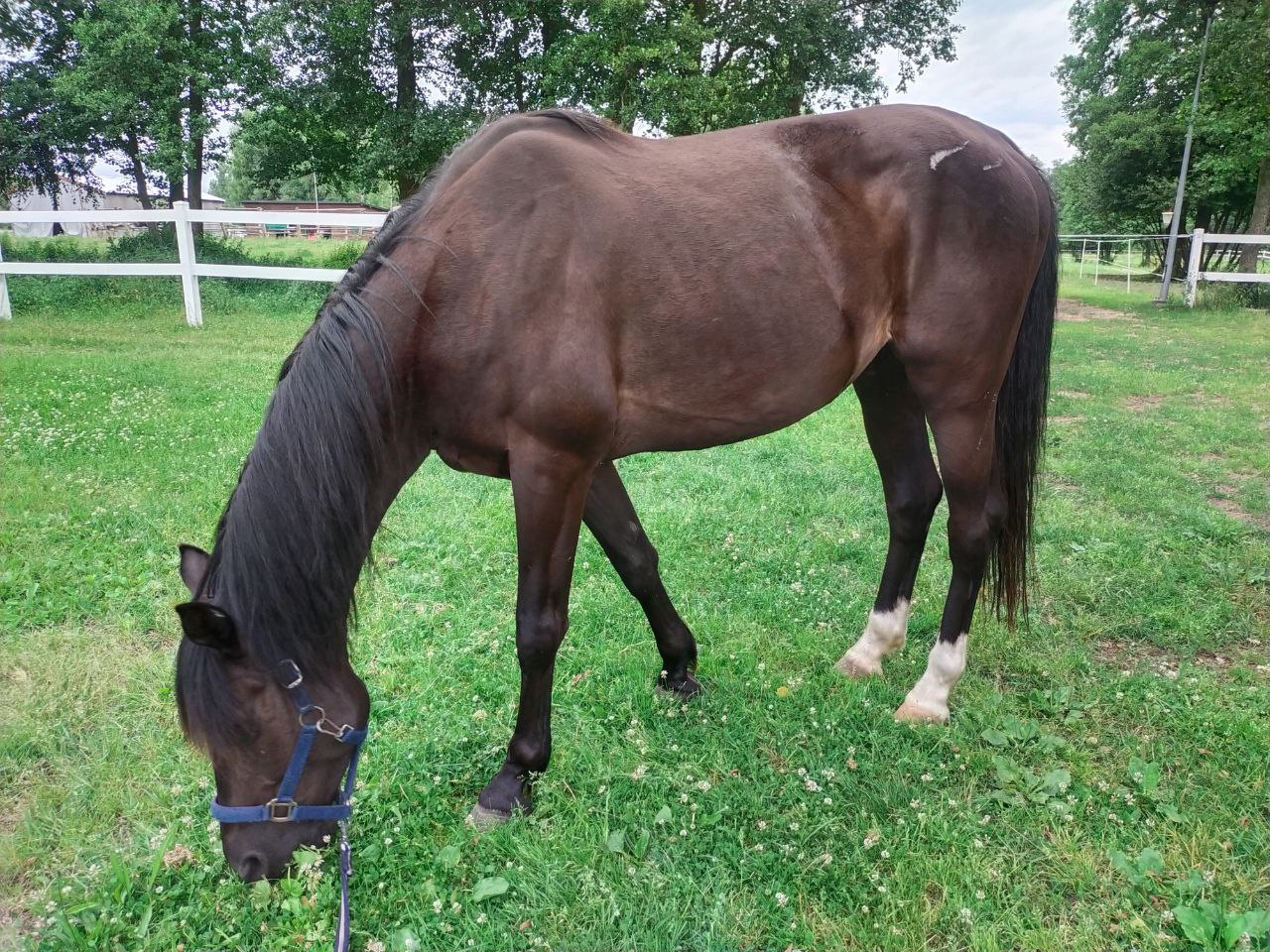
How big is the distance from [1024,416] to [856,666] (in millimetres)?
1196

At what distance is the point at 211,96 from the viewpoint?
16.0 metres

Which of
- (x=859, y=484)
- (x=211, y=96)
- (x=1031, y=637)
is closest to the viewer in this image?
(x=1031, y=637)

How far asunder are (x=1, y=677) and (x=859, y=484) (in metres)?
4.73


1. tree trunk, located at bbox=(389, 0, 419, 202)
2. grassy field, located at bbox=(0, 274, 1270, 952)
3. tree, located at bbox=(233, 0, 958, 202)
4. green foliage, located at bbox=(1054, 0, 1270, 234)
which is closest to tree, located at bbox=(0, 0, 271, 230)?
tree, located at bbox=(233, 0, 958, 202)

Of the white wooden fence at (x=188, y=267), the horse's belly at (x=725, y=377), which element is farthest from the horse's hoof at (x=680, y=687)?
the white wooden fence at (x=188, y=267)

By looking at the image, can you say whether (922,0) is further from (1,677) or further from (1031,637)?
(1,677)

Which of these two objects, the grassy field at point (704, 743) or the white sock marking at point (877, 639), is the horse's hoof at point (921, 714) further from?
the white sock marking at point (877, 639)

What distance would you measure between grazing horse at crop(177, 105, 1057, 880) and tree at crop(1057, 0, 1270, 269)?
18.6 meters

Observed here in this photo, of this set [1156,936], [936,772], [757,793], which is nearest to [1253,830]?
[1156,936]

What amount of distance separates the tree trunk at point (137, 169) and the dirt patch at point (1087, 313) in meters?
18.6

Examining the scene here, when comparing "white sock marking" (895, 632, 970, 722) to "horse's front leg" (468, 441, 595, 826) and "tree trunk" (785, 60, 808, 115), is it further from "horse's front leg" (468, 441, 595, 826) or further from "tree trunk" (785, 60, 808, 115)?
"tree trunk" (785, 60, 808, 115)

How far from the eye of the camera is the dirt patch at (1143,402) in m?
7.06

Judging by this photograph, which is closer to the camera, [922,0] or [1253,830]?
[1253,830]

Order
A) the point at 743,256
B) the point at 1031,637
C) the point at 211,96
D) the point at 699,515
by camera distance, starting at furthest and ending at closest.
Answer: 1. the point at 211,96
2. the point at 699,515
3. the point at 1031,637
4. the point at 743,256
